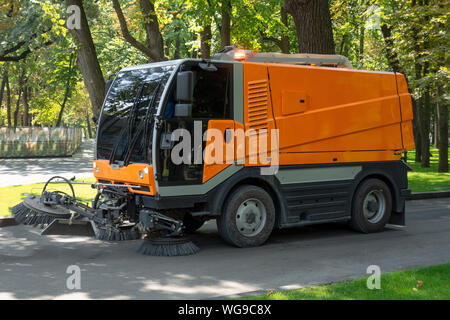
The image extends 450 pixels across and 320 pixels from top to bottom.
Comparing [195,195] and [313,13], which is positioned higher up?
[313,13]

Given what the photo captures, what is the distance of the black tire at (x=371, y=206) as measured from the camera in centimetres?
970

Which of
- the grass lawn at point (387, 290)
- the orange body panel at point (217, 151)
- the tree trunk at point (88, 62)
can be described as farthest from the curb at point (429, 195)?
the grass lawn at point (387, 290)

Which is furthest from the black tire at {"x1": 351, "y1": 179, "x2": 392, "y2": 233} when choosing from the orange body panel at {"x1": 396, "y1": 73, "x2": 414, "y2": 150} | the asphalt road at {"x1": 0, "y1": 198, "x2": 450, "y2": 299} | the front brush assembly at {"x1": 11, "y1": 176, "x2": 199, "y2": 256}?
the front brush assembly at {"x1": 11, "y1": 176, "x2": 199, "y2": 256}

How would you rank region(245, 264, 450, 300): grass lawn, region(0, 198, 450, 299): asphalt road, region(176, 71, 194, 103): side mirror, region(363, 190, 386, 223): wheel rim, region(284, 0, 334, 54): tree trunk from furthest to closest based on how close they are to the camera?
1. region(284, 0, 334, 54): tree trunk
2. region(363, 190, 386, 223): wheel rim
3. region(176, 71, 194, 103): side mirror
4. region(0, 198, 450, 299): asphalt road
5. region(245, 264, 450, 300): grass lawn

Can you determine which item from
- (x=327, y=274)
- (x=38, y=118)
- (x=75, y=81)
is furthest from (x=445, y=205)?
(x=38, y=118)

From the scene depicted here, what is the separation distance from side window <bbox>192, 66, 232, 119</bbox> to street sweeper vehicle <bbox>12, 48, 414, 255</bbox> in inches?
0.6

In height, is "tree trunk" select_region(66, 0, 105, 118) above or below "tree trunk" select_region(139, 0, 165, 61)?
below

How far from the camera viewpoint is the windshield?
7.91m

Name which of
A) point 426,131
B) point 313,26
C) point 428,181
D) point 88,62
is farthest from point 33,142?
point 313,26

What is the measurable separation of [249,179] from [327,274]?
2.16 m

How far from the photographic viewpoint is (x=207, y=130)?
7.86m

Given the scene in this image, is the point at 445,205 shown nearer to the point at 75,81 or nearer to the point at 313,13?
the point at 313,13

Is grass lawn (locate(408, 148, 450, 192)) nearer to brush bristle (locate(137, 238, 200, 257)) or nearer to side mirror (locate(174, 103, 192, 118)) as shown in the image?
brush bristle (locate(137, 238, 200, 257))

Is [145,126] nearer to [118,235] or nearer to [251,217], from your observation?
[118,235]
